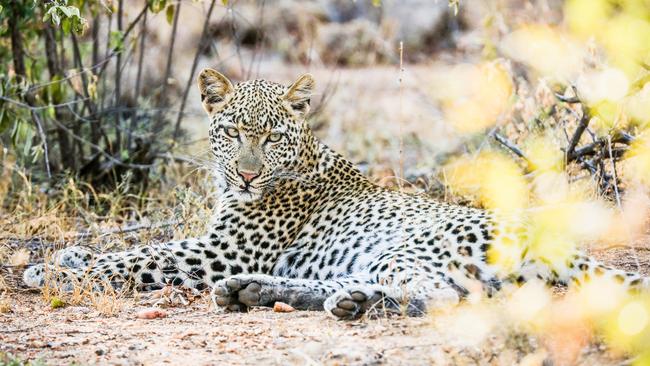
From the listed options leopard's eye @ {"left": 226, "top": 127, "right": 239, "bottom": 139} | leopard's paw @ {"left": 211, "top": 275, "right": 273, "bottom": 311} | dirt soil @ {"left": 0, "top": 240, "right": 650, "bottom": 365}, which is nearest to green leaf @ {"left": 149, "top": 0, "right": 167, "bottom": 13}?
leopard's eye @ {"left": 226, "top": 127, "right": 239, "bottom": 139}

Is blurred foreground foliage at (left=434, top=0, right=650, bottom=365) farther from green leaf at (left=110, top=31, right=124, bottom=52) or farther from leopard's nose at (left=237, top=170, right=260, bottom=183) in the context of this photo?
green leaf at (left=110, top=31, right=124, bottom=52)

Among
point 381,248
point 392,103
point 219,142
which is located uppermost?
point 219,142

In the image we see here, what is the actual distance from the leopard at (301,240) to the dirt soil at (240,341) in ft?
1.05

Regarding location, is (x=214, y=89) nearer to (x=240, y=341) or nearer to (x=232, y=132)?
(x=232, y=132)

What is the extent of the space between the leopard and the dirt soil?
0.32 metres

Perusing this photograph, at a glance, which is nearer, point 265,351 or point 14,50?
point 265,351

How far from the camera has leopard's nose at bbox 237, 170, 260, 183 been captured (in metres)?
7.13

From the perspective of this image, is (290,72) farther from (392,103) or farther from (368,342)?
(368,342)

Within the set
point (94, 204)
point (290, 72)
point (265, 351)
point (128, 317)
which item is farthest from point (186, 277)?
point (290, 72)

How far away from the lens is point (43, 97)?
9.71 m

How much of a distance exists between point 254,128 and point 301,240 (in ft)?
2.91

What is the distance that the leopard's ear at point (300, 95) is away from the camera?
24.4 ft

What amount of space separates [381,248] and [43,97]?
14.8 feet

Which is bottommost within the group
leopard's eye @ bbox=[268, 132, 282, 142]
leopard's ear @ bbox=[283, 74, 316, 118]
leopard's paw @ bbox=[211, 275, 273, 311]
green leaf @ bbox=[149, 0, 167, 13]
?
leopard's paw @ bbox=[211, 275, 273, 311]
